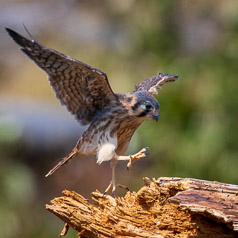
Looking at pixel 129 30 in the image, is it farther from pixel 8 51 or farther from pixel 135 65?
pixel 8 51

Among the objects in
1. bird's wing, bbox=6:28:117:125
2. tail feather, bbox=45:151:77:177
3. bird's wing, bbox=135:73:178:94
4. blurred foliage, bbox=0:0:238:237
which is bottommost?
tail feather, bbox=45:151:77:177

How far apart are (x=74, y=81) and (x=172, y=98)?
3.80 metres

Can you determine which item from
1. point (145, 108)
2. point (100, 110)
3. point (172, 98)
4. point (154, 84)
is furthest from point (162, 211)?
point (172, 98)

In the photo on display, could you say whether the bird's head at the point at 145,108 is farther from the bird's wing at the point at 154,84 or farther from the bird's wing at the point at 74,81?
the bird's wing at the point at 154,84

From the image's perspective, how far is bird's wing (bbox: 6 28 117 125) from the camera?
4668 mm

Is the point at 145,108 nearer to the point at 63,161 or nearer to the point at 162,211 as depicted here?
the point at 63,161

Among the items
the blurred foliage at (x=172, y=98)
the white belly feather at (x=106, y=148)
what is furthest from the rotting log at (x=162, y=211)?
the blurred foliage at (x=172, y=98)

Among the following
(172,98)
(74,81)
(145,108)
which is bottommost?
(74,81)

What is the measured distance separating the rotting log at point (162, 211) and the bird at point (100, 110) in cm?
52

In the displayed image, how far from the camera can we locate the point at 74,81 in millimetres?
5121

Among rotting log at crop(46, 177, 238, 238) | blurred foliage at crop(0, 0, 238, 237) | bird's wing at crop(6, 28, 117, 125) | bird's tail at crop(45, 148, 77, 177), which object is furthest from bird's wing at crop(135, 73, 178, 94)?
blurred foliage at crop(0, 0, 238, 237)

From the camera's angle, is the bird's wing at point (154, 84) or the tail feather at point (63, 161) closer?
the tail feather at point (63, 161)

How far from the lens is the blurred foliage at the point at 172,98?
26.7 ft

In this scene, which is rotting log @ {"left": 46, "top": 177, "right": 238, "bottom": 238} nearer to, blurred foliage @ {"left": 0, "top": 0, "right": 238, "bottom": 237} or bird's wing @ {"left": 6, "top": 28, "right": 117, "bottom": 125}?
bird's wing @ {"left": 6, "top": 28, "right": 117, "bottom": 125}
